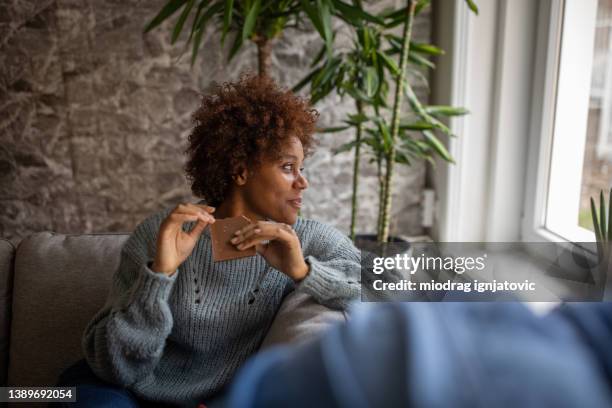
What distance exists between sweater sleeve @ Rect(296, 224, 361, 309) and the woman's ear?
0.22m

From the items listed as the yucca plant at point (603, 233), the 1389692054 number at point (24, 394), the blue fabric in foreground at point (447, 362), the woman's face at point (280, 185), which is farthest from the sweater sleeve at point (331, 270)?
the 1389692054 number at point (24, 394)

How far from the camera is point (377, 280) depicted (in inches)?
42.2

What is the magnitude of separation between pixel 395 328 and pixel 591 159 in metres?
1.65

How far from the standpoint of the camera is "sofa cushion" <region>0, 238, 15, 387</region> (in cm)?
142

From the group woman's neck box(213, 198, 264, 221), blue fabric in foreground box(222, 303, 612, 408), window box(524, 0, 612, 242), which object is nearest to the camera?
blue fabric in foreground box(222, 303, 612, 408)

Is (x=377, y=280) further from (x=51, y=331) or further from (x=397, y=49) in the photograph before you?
(x=397, y=49)

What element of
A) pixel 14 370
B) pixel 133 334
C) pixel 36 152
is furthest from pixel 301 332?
pixel 36 152

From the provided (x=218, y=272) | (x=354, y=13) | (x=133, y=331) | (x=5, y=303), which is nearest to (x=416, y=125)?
(x=354, y=13)

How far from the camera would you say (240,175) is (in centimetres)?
116

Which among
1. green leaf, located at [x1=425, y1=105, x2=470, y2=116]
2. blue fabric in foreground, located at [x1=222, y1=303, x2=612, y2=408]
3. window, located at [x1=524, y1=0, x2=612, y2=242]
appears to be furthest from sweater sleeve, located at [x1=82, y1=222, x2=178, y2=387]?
window, located at [x1=524, y1=0, x2=612, y2=242]

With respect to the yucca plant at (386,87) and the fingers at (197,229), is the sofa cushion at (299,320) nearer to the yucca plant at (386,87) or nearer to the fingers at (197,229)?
the fingers at (197,229)

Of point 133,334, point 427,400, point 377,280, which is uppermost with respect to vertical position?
point 427,400

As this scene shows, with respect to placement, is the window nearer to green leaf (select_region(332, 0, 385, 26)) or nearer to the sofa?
green leaf (select_region(332, 0, 385, 26))

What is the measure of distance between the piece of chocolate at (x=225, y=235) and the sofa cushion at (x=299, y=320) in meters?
0.18
